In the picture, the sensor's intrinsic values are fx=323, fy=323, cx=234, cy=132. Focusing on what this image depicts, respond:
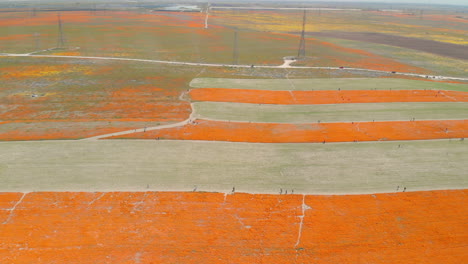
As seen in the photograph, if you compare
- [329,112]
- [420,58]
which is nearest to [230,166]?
[329,112]

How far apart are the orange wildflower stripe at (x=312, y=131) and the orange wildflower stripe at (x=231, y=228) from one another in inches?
587

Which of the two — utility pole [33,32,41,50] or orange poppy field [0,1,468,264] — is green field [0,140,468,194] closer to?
orange poppy field [0,1,468,264]

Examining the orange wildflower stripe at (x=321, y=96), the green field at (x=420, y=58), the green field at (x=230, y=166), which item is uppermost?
the green field at (x=420, y=58)

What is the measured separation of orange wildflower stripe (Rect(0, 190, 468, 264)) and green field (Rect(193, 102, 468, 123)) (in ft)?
78.0

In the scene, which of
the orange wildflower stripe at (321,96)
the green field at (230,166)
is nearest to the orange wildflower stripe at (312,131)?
the green field at (230,166)

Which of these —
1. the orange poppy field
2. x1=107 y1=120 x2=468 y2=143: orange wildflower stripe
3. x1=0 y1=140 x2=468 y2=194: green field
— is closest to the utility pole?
the orange poppy field

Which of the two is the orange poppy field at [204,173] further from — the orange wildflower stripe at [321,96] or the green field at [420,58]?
the green field at [420,58]

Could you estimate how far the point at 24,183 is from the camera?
3791 cm

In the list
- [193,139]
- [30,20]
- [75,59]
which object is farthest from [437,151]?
[30,20]

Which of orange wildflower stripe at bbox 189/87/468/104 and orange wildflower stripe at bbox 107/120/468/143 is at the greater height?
orange wildflower stripe at bbox 189/87/468/104

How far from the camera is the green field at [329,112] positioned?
193ft

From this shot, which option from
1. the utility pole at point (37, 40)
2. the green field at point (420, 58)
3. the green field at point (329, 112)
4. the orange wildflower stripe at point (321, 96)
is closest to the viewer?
the green field at point (329, 112)

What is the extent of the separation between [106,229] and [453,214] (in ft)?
117

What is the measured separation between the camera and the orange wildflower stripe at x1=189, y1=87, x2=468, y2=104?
67812 mm
